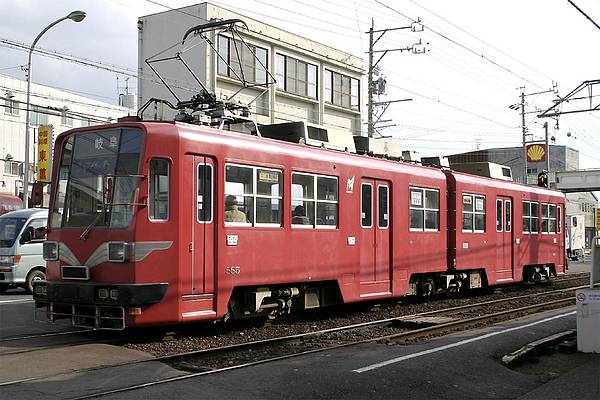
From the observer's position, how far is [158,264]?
9.41 meters

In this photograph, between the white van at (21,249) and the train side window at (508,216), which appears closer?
the white van at (21,249)

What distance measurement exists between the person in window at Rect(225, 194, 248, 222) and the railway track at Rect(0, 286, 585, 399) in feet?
6.23

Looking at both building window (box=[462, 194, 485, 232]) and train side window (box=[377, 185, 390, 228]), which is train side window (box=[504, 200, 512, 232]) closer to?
building window (box=[462, 194, 485, 232])

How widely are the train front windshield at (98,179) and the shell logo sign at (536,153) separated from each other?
45927 mm

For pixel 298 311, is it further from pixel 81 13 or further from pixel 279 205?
pixel 81 13

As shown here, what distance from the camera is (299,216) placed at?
38.5ft

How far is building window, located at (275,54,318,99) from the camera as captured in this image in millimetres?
40281

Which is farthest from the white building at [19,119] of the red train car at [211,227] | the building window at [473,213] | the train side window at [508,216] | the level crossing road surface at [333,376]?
the level crossing road surface at [333,376]

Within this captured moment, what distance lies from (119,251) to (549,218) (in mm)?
16518

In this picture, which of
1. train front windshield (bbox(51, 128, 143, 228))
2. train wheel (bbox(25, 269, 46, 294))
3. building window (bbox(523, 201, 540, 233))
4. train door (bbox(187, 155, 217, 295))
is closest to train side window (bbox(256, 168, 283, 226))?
train door (bbox(187, 155, 217, 295))

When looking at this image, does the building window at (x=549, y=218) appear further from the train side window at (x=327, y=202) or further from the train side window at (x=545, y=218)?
the train side window at (x=327, y=202)

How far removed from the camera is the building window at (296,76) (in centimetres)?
4028

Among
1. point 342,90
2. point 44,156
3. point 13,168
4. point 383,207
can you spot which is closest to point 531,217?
point 383,207

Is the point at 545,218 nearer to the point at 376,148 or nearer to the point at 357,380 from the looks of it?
the point at 376,148
